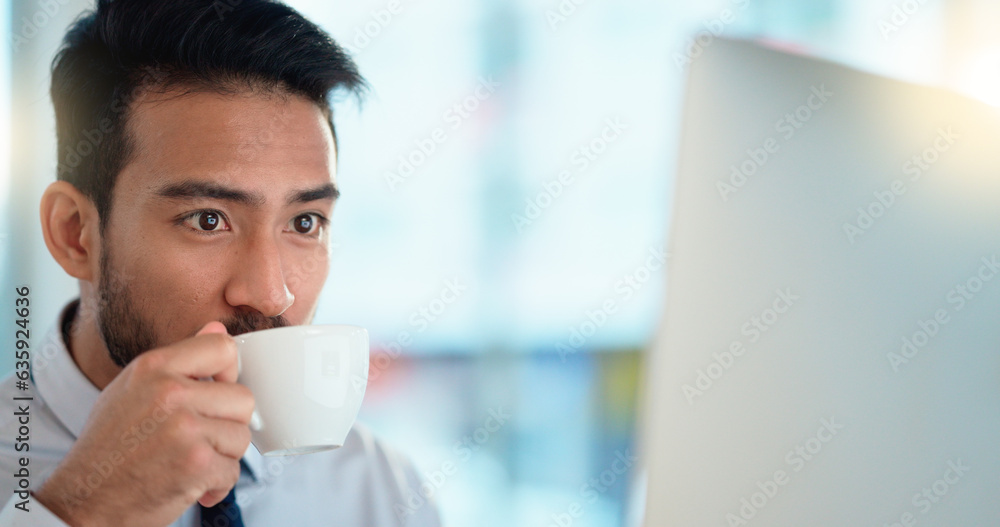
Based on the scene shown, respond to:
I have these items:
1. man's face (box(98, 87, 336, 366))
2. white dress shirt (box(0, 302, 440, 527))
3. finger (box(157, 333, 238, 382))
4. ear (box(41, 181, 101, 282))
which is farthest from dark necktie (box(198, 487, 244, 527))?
ear (box(41, 181, 101, 282))

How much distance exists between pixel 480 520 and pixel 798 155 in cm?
312

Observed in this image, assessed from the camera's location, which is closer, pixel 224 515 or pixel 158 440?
pixel 158 440

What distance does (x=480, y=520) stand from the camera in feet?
10.8

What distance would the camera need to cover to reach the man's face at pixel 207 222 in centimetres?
96

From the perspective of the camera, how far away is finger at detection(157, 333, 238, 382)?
61cm

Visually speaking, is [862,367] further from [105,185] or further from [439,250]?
[439,250]

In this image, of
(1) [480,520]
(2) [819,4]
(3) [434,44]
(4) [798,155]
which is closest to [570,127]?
(3) [434,44]

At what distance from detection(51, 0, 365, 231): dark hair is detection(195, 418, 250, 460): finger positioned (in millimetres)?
570

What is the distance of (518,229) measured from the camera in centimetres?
329

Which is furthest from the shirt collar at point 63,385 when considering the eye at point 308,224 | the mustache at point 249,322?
the eye at point 308,224

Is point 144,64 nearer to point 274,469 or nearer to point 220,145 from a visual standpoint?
point 220,145

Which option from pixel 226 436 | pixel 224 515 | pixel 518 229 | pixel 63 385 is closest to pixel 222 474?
pixel 226 436

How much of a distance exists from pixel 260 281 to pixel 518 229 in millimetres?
2408

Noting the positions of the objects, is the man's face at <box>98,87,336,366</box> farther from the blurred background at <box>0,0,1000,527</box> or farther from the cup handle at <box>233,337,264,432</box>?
the blurred background at <box>0,0,1000,527</box>
